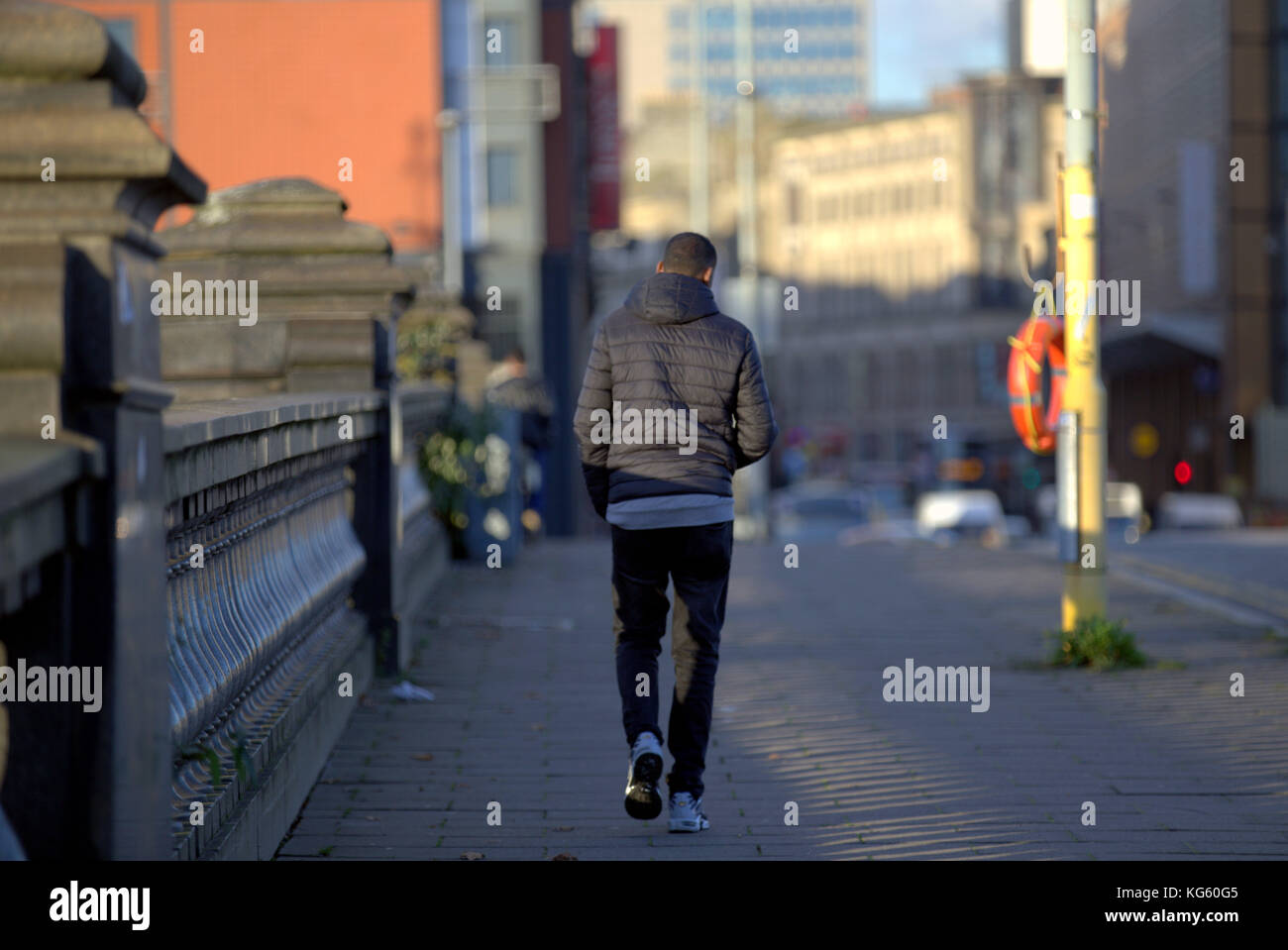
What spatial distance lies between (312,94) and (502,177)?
4679 millimetres

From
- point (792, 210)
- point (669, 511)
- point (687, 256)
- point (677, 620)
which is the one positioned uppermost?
point (792, 210)

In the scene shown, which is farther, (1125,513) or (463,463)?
(1125,513)

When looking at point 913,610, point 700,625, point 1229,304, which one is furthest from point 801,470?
point 700,625

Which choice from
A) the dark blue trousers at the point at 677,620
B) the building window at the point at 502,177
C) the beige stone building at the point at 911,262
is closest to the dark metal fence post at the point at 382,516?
the dark blue trousers at the point at 677,620

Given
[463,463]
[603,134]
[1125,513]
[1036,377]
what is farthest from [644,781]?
[1125,513]

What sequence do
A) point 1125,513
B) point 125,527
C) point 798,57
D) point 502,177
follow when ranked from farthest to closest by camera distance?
1. point 798,57
2. point 1125,513
3. point 502,177
4. point 125,527

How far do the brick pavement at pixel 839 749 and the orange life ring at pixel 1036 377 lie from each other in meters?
1.15

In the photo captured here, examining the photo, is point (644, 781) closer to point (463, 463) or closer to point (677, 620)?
point (677, 620)

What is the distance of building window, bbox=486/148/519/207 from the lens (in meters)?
44.6

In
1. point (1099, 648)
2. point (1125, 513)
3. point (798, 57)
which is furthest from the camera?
point (798, 57)

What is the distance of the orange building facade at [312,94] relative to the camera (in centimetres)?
4191

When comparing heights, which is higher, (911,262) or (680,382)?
(911,262)

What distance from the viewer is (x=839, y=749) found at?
7.40 meters

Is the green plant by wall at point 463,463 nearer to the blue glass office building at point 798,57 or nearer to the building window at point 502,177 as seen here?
the building window at point 502,177
